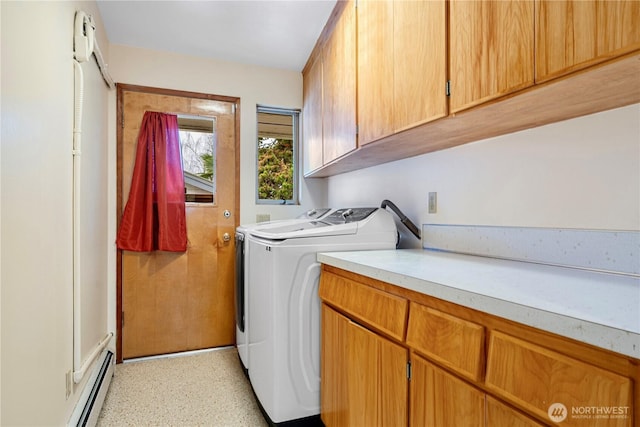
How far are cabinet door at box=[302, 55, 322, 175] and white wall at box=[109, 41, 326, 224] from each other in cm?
20

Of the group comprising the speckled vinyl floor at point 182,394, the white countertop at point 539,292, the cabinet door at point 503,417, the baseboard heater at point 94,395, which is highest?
the white countertop at point 539,292

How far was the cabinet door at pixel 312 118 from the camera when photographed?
2391mm

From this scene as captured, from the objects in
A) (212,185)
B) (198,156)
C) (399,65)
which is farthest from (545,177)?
(198,156)

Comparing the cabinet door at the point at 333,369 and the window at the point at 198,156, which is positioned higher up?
the window at the point at 198,156

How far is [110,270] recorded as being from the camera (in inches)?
95.7

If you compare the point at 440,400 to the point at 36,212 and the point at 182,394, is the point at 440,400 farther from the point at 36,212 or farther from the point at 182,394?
the point at 182,394

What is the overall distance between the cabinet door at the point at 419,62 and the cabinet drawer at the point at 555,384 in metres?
0.78

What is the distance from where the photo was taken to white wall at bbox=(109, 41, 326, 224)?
8.31 feet

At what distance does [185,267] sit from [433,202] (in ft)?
6.54

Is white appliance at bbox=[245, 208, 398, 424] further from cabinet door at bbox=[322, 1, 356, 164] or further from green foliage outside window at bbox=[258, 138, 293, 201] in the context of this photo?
green foliage outside window at bbox=[258, 138, 293, 201]

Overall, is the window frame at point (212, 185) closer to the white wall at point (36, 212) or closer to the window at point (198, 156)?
the window at point (198, 156)

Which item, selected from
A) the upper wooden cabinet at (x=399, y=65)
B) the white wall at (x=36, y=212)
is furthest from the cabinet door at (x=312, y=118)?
the white wall at (x=36, y=212)

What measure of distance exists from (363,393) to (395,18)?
4.89 feet

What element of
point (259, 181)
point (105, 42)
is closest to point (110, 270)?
point (259, 181)
